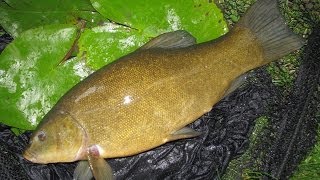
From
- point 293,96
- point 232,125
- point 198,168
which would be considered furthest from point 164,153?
point 293,96

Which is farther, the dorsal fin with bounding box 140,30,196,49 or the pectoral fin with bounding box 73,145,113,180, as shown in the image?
the dorsal fin with bounding box 140,30,196,49

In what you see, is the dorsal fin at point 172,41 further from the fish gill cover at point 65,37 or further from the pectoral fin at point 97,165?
the pectoral fin at point 97,165

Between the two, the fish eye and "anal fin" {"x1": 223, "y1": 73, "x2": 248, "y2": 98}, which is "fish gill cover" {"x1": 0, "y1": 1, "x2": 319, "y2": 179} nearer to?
"anal fin" {"x1": 223, "y1": 73, "x2": 248, "y2": 98}

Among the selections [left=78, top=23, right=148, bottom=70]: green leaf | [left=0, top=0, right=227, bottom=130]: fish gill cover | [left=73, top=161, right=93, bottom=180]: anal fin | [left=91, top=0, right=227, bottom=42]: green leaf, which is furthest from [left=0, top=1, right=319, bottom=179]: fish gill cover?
[left=78, top=23, right=148, bottom=70]: green leaf

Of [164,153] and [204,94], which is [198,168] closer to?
[164,153]

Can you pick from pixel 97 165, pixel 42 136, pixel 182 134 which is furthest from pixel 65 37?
pixel 182 134

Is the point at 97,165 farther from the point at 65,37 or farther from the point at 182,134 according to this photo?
the point at 65,37

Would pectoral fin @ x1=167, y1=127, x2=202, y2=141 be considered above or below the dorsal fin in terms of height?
below
